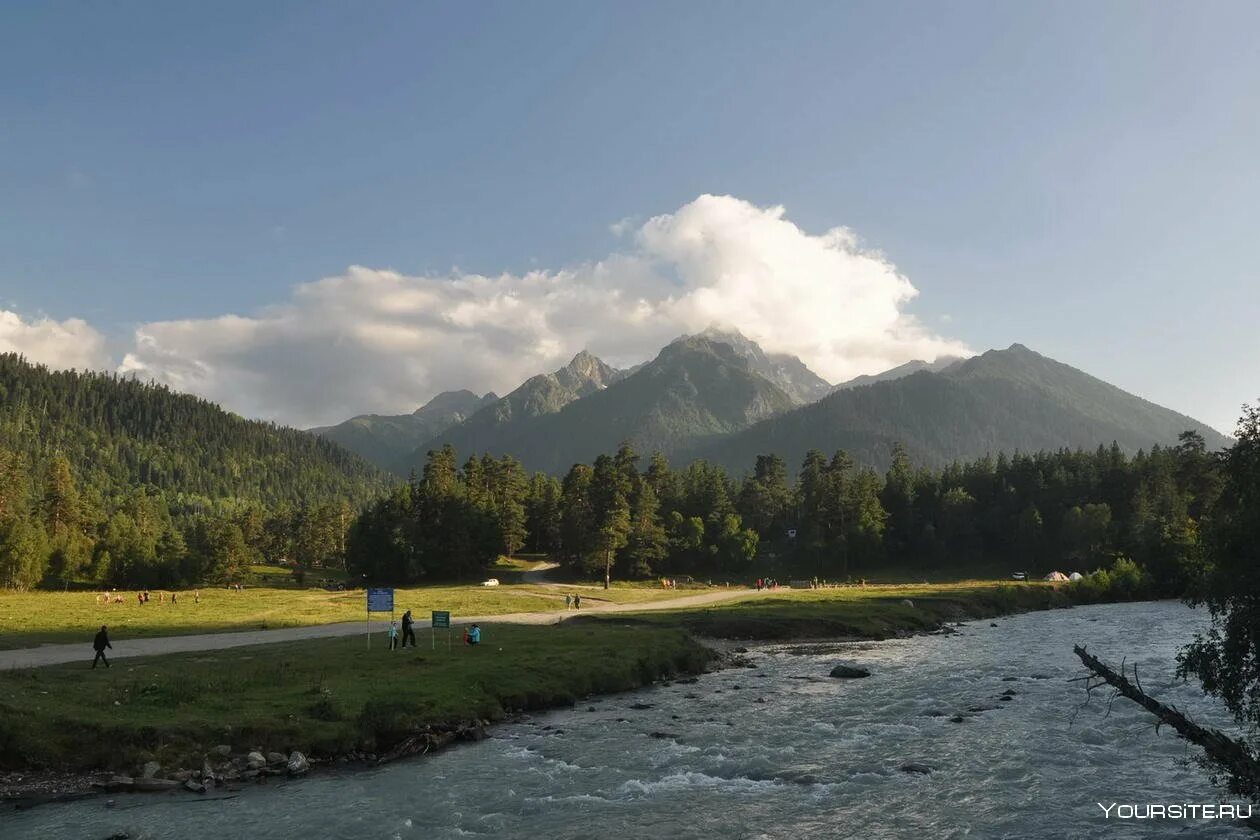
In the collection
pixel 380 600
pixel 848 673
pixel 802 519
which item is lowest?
pixel 848 673

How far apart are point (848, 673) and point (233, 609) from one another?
71.4m

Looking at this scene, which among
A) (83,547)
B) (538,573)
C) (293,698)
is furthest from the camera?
(538,573)

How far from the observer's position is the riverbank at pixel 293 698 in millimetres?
28344

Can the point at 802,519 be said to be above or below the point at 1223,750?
above

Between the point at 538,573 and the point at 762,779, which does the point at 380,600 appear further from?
the point at 538,573

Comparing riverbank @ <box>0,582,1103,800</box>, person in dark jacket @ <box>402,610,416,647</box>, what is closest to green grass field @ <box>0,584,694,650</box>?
riverbank @ <box>0,582,1103,800</box>

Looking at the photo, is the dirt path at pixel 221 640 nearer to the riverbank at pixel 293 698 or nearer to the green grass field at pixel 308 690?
the green grass field at pixel 308 690

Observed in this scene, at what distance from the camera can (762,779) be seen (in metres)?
28.5

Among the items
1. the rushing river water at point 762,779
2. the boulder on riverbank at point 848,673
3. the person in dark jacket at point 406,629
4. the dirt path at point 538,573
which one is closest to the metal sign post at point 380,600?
the person in dark jacket at point 406,629

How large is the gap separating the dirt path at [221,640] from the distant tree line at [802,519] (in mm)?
49325

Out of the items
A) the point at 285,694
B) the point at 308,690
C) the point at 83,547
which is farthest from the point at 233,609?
the point at 83,547

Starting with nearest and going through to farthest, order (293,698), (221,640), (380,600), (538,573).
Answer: (293,698), (380,600), (221,640), (538,573)

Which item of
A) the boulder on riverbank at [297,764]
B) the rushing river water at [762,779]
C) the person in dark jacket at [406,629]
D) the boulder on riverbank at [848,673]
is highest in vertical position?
the person in dark jacket at [406,629]

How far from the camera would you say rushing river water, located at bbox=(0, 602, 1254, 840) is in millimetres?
23406
